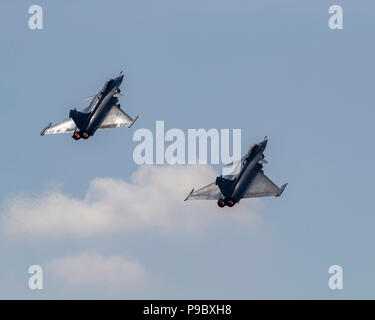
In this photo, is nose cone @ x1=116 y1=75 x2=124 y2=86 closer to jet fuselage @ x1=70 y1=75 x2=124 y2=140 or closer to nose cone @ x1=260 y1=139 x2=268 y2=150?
jet fuselage @ x1=70 y1=75 x2=124 y2=140

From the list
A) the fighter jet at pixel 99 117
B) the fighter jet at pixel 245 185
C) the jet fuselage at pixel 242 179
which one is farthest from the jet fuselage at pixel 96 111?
the jet fuselage at pixel 242 179

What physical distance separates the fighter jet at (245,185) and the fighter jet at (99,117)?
15.4 metres

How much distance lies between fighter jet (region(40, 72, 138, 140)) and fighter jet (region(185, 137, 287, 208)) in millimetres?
15443

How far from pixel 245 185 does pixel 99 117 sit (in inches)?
922

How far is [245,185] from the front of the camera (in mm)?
130500

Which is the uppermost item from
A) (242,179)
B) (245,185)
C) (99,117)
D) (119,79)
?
(119,79)

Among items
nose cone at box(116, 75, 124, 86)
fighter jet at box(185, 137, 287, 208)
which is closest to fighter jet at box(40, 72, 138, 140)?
nose cone at box(116, 75, 124, 86)

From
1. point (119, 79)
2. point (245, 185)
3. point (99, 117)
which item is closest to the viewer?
point (245, 185)

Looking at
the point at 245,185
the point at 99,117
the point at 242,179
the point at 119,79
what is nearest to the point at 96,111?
the point at 99,117

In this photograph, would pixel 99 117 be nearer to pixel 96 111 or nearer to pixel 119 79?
pixel 96 111

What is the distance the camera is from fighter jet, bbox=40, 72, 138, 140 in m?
133

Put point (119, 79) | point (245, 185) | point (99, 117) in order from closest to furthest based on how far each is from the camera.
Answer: point (245, 185), point (99, 117), point (119, 79)
